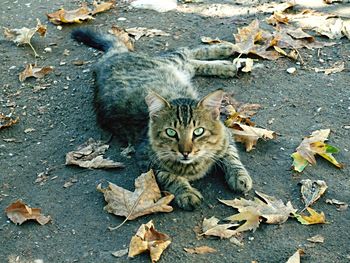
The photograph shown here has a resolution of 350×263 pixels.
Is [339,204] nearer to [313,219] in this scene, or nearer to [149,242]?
[313,219]

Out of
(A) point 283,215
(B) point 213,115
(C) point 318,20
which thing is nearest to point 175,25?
(C) point 318,20

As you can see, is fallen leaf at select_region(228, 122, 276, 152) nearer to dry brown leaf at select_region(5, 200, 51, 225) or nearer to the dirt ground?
the dirt ground

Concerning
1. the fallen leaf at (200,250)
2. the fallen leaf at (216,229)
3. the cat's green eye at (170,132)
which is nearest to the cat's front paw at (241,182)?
the fallen leaf at (216,229)

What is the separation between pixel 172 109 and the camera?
4.00 metres

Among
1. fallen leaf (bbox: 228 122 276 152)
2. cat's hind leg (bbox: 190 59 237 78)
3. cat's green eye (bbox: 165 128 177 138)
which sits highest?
cat's green eye (bbox: 165 128 177 138)

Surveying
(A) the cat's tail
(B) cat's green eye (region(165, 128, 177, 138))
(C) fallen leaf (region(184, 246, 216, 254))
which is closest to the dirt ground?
(C) fallen leaf (region(184, 246, 216, 254))

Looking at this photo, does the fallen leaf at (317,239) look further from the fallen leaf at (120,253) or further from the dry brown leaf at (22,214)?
the dry brown leaf at (22,214)

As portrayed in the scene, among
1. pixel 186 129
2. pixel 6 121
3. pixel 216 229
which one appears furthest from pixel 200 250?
pixel 6 121

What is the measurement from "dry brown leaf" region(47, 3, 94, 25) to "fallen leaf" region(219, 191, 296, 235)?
3463mm

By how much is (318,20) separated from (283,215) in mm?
3166

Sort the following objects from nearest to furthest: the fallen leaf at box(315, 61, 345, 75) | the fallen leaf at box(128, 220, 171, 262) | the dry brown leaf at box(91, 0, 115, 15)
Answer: the fallen leaf at box(128, 220, 171, 262) < the fallen leaf at box(315, 61, 345, 75) < the dry brown leaf at box(91, 0, 115, 15)

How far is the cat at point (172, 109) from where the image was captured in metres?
3.93

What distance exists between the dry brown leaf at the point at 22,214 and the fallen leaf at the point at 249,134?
1514 millimetres

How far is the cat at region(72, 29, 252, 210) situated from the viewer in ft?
12.9
